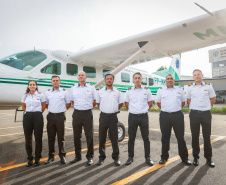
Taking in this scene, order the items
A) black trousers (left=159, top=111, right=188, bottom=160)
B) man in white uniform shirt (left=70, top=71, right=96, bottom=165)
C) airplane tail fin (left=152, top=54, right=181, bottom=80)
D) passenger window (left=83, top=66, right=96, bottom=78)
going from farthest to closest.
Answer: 1. airplane tail fin (left=152, top=54, right=181, bottom=80)
2. passenger window (left=83, top=66, right=96, bottom=78)
3. man in white uniform shirt (left=70, top=71, right=96, bottom=165)
4. black trousers (left=159, top=111, right=188, bottom=160)

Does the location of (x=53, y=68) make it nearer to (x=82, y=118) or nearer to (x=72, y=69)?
(x=72, y=69)

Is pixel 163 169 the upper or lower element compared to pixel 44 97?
lower

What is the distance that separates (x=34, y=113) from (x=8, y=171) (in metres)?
1.16

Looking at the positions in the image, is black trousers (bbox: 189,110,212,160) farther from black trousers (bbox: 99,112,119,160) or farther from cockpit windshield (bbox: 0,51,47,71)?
cockpit windshield (bbox: 0,51,47,71)

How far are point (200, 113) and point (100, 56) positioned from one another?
3.75 metres

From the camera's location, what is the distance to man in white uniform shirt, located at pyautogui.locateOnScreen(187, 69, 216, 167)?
3.75 metres

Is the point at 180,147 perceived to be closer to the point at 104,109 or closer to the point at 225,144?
the point at 104,109

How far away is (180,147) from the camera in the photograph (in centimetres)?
382

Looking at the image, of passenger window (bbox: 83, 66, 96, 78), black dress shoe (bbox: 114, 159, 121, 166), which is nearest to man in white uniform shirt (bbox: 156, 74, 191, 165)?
black dress shoe (bbox: 114, 159, 121, 166)

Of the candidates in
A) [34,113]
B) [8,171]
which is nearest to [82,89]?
[34,113]

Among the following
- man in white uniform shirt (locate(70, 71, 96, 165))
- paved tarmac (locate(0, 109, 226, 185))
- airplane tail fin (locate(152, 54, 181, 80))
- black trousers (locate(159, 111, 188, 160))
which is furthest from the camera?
airplane tail fin (locate(152, 54, 181, 80))

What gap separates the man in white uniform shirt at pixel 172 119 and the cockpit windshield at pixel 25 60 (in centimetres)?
382

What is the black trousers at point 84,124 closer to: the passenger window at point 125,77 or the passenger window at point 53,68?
the passenger window at point 53,68

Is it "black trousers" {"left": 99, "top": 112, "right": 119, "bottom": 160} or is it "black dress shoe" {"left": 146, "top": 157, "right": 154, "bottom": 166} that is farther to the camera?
"black trousers" {"left": 99, "top": 112, "right": 119, "bottom": 160}
